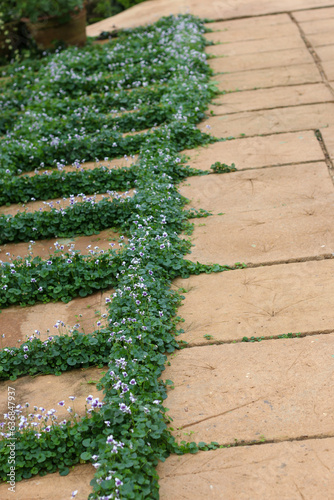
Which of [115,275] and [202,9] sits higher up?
[202,9]

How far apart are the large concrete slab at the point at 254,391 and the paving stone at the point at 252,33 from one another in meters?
5.41

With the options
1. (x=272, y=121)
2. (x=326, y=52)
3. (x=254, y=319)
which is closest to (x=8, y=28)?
(x=326, y=52)

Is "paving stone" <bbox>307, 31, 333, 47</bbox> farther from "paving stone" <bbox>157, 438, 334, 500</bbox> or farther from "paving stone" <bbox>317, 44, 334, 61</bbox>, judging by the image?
"paving stone" <bbox>157, 438, 334, 500</bbox>

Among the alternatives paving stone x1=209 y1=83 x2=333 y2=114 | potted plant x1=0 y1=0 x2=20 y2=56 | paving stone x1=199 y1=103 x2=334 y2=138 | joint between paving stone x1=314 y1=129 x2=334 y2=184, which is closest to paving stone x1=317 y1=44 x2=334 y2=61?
paving stone x1=209 y1=83 x2=333 y2=114

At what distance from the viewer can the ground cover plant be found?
8.37 feet

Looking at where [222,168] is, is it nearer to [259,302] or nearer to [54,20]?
[259,302]

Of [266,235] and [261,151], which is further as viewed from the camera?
[261,151]

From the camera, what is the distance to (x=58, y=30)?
796cm

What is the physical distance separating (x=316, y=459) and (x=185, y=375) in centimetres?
75

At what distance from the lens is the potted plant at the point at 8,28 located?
8398 mm

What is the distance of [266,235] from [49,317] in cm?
141

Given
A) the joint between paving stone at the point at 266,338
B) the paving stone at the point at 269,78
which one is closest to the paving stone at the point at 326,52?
the paving stone at the point at 269,78

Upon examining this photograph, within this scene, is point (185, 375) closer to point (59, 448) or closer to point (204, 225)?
point (59, 448)

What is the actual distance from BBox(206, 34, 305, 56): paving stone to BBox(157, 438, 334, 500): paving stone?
5.55 m
